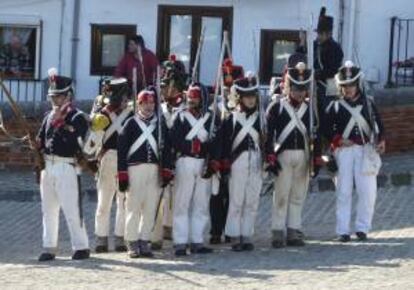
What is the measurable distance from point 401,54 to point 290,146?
27.4ft

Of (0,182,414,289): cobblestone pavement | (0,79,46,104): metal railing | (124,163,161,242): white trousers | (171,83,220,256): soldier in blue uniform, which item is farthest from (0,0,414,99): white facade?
(124,163,161,242): white trousers

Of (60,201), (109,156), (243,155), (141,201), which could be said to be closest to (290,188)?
(243,155)

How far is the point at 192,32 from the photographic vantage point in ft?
70.9

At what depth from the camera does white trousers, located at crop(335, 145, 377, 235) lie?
1374 centimetres

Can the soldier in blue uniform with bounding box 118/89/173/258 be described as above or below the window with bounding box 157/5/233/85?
below

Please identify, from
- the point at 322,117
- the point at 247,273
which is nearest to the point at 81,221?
the point at 247,273

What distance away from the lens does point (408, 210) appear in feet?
51.7

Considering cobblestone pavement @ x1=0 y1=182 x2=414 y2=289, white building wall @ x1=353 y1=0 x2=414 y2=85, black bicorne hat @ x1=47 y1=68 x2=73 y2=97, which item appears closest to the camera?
cobblestone pavement @ x1=0 y1=182 x2=414 y2=289

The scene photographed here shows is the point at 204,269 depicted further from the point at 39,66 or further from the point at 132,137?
the point at 39,66

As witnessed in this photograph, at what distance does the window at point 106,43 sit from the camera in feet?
70.3

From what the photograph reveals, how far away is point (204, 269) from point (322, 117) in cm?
246

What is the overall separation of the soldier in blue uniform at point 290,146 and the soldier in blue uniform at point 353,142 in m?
0.35

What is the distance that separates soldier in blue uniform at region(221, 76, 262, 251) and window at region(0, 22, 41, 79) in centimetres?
878

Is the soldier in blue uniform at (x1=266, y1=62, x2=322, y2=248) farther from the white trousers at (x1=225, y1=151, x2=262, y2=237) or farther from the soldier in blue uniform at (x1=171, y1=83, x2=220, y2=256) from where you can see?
the soldier in blue uniform at (x1=171, y1=83, x2=220, y2=256)
